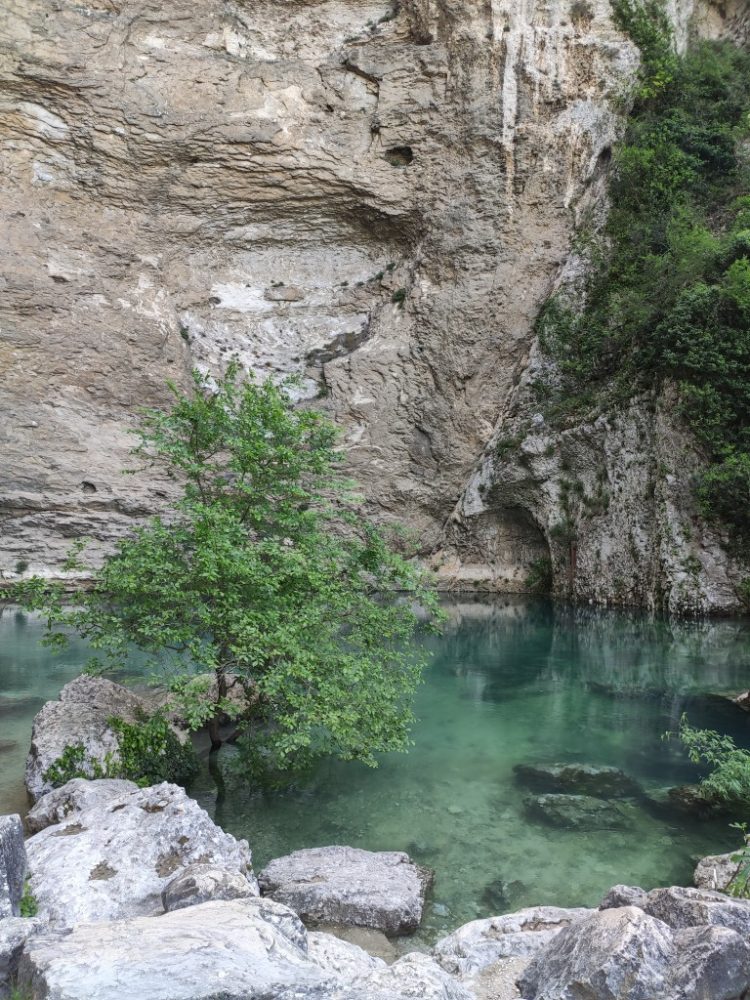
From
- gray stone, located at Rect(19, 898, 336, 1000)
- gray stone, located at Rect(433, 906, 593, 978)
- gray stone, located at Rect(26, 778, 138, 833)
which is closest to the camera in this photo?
gray stone, located at Rect(19, 898, 336, 1000)

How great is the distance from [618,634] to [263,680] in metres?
12.5

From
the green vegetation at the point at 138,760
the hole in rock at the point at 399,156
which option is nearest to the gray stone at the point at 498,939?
the green vegetation at the point at 138,760

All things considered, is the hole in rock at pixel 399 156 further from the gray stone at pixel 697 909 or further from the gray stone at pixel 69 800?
the gray stone at pixel 697 909

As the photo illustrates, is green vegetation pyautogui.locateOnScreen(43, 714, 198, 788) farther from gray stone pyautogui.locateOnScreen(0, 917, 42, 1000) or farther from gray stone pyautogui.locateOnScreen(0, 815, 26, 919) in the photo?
gray stone pyautogui.locateOnScreen(0, 917, 42, 1000)

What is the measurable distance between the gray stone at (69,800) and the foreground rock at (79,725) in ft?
1.82

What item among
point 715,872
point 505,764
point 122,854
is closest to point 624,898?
point 715,872

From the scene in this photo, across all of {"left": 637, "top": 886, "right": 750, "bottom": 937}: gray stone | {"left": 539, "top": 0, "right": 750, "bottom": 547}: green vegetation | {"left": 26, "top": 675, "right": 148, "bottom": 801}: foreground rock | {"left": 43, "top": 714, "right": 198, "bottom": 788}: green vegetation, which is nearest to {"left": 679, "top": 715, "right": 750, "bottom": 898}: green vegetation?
{"left": 637, "top": 886, "right": 750, "bottom": 937}: gray stone

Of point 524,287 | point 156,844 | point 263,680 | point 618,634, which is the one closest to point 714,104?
point 524,287

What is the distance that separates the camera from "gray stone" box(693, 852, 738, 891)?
5.74 m

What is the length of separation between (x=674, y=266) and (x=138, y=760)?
18.6 m

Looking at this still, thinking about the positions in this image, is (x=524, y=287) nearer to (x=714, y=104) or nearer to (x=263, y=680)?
(x=714, y=104)

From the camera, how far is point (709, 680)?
42.7ft

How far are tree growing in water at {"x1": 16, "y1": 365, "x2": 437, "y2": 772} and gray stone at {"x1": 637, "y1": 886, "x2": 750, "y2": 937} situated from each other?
3.19 m

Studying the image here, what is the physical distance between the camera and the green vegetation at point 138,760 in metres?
7.07
